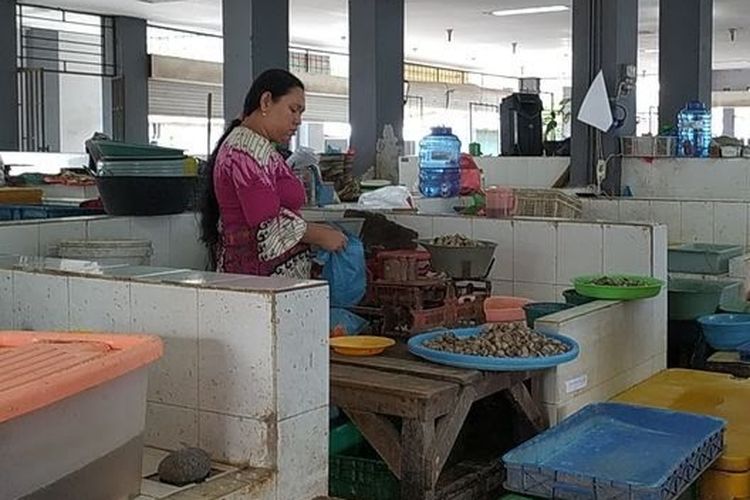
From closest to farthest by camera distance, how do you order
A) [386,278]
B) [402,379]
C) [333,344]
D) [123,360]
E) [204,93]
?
[123,360] < [402,379] < [333,344] < [386,278] < [204,93]

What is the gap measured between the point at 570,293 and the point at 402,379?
1110 mm

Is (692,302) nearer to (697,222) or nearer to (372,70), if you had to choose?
(697,222)

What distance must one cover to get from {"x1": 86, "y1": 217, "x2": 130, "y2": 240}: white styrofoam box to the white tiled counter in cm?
109

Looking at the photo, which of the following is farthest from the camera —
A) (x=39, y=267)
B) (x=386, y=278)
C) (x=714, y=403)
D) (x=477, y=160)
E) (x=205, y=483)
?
(x=477, y=160)

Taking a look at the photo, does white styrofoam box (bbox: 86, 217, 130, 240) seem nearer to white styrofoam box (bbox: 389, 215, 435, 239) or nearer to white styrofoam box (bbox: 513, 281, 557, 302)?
white styrofoam box (bbox: 389, 215, 435, 239)

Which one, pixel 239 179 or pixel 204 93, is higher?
pixel 204 93

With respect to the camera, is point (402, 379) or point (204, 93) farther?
point (204, 93)

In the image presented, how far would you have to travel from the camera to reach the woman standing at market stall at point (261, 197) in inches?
115

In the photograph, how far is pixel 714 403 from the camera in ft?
9.84

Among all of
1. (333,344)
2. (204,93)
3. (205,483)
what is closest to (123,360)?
(205,483)

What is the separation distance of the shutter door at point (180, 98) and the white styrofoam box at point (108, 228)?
8.63 metres

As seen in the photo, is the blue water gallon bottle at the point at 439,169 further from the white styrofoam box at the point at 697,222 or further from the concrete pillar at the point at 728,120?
the concrete pillar at the point at 728,120

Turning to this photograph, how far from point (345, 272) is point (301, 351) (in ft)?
3.80

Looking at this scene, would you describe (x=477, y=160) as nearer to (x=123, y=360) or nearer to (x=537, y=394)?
(x=537, y=394)
